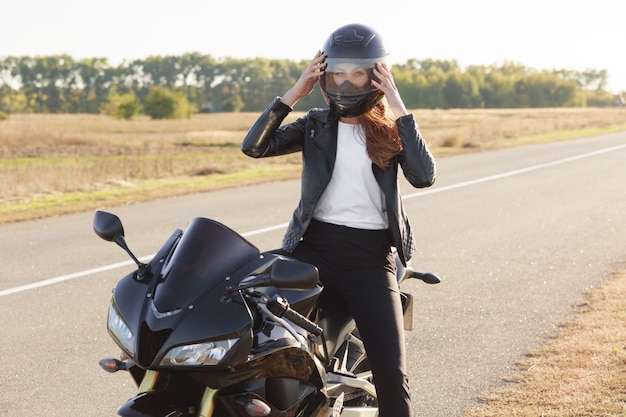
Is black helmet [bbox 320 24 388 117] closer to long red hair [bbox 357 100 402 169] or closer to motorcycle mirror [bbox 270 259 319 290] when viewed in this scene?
long red hair [bbox 357 100 402 169]

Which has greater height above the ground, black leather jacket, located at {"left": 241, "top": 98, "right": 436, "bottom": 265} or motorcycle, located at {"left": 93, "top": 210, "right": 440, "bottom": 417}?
black leather jacket, located at {"left": 241, "top": 98, "right": 436, "bottom": 265}

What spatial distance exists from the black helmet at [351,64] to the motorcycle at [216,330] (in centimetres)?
103

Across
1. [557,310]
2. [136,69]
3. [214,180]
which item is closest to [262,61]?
[136,69]

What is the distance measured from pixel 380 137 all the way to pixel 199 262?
121 cm

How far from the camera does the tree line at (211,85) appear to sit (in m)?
164

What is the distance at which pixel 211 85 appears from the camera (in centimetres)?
18238

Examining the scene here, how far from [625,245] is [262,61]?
180174 millimetres

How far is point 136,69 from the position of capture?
178 m

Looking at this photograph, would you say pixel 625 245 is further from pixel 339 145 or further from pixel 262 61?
pixel 262 61

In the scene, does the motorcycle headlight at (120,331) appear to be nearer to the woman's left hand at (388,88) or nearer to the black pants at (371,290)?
the black pants at (371,290)

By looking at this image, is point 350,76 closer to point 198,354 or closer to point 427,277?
point 427,277

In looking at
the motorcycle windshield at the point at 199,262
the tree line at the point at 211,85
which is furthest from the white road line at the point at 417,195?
the tree line at the point at 211,85

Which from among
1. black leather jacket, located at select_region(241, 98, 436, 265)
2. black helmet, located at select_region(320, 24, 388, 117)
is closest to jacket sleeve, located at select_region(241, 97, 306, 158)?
black leather jacket, located at select_region(241, 98, 436, 265)

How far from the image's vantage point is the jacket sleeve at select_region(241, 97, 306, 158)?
3.89 meters
